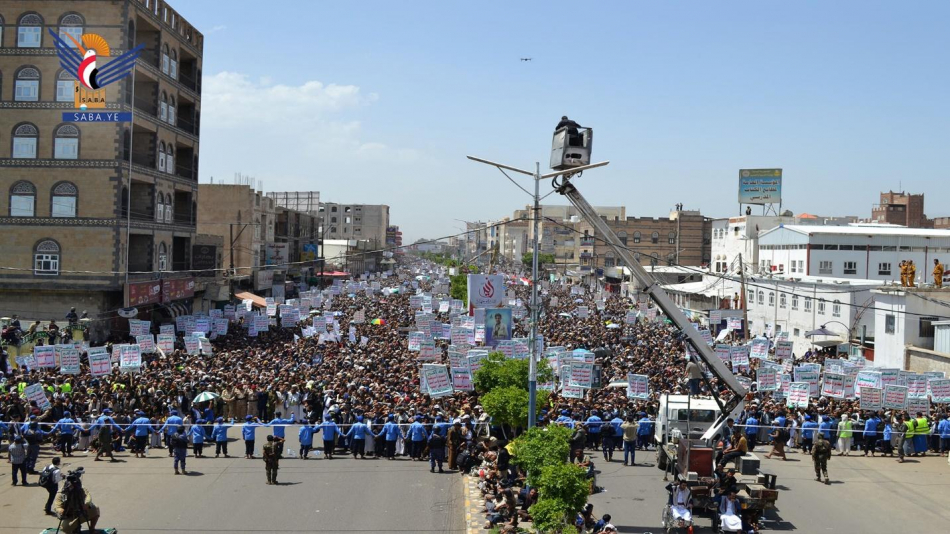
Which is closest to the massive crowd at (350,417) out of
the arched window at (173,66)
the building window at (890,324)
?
the building window at (890,324)

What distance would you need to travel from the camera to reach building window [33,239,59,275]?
41219mm

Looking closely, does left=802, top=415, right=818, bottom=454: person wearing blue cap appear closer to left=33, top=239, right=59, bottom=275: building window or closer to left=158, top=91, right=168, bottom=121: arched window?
left=33, top=239, right=59, bottom=275: building window

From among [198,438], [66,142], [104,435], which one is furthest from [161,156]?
[104,435]

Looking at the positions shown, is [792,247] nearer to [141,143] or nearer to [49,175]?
[141,143]

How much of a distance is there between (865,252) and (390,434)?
4305cm

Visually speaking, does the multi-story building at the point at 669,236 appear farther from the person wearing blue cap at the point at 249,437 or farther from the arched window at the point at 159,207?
the person wearing blue cap at the point at 249,437

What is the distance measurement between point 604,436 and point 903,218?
287 ft

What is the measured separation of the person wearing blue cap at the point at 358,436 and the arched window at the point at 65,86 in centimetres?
2719

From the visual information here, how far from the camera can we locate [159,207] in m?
46.2

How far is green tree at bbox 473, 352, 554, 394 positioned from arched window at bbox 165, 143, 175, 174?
92.2 feet

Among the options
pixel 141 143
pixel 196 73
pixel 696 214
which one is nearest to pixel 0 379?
pixel 141 143

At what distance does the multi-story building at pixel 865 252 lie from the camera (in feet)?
180

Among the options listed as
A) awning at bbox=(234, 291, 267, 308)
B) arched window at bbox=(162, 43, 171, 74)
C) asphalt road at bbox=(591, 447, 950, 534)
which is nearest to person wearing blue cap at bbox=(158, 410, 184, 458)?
asphalt road at bbox=(591, 447, 950, 534)

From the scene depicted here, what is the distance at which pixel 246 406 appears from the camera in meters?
24.8
